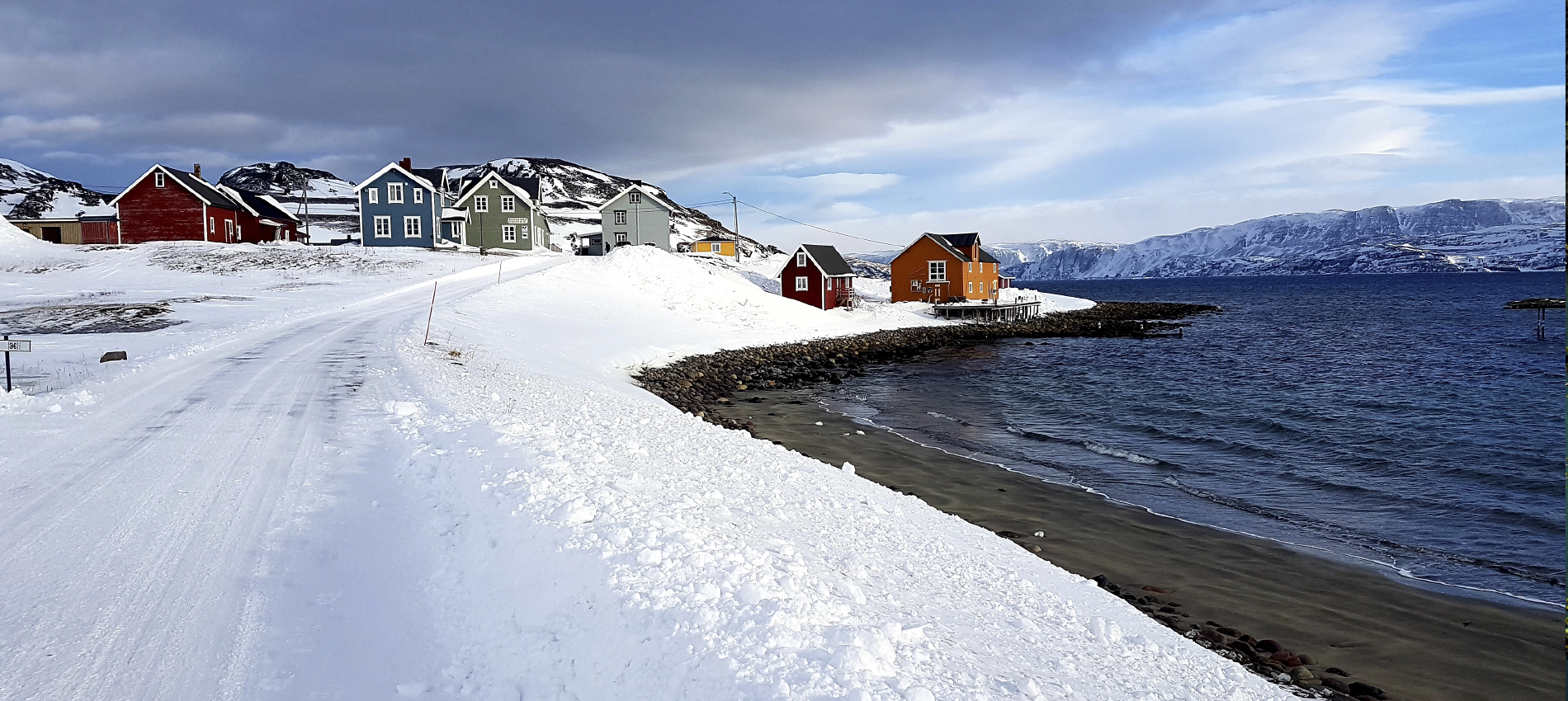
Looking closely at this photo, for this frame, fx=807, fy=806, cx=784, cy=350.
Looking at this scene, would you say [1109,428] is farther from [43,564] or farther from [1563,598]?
[43,564]

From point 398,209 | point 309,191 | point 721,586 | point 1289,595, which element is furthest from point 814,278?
point 309,191

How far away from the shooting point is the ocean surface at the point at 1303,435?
14.2m

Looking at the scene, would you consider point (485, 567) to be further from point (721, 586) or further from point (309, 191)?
point (309, 191)

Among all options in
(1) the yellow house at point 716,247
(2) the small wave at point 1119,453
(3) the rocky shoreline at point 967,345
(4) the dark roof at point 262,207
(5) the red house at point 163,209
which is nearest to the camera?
(3) the rocky shoreline at point 967,345

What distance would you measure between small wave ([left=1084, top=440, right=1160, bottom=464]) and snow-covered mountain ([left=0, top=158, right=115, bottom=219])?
122m

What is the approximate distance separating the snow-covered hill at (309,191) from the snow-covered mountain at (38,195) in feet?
70.1

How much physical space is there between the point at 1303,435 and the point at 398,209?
6243 centimetres

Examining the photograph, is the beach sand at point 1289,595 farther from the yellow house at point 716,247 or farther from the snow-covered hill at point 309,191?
the snow-covered hill at point 309,191

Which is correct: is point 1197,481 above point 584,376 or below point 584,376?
below

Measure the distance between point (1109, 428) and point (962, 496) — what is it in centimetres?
1084

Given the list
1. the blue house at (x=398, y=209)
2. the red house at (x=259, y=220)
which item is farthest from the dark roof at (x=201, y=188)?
the blue house at (x=398, y=209)

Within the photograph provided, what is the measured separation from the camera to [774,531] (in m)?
8.80

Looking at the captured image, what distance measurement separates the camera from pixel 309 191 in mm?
164125

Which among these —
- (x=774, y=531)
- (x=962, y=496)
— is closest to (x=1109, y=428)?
(x=962, y=496)
